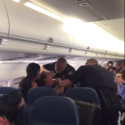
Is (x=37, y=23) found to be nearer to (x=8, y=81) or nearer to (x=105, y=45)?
(x=8, y=81)

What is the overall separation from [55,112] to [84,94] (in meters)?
0.80

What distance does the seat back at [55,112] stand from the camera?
2.14m

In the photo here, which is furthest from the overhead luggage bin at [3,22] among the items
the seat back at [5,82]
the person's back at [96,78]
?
the seat back at [5,82]

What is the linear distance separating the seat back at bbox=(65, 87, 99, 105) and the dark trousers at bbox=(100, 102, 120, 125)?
1.36ft

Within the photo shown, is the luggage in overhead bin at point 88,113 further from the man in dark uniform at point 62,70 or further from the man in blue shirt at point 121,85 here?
the man in blue shirt at point 121,85

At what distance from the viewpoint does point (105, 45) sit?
6.32 m

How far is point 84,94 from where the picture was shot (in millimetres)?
2908

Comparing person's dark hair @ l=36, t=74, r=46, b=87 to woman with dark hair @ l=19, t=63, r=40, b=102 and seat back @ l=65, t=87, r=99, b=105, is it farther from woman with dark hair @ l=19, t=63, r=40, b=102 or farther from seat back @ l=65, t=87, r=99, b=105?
seat back @ l=65, t=87, r=99, b=105

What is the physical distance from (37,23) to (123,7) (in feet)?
4.17

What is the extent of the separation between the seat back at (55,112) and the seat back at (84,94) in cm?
72

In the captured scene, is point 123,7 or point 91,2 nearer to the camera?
point 91,2

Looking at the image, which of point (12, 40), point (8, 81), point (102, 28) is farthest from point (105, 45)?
point (12, 40)

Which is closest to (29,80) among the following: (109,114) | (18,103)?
(109,114)

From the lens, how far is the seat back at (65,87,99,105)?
2846 mm
